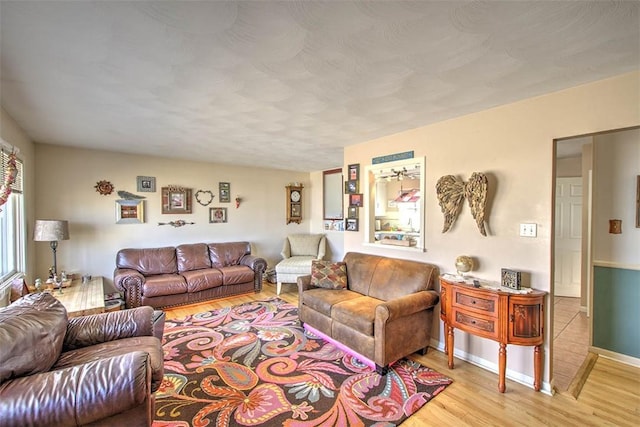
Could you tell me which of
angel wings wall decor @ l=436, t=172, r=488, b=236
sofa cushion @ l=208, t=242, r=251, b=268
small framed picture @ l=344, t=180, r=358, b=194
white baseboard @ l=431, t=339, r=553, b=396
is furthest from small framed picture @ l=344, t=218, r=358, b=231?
sofa cushion @ l=208, t=242, r=251, b=268

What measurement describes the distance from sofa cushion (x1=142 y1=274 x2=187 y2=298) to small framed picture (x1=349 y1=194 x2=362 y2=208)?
108 inches

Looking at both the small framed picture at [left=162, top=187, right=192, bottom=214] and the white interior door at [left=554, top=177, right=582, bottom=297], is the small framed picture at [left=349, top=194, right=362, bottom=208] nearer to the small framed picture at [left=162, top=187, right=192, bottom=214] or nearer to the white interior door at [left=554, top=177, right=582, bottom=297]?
the small framed picture at [left=162, top=187, right=192, bottom=214]

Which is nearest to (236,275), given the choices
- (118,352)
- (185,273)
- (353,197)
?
(185,273)

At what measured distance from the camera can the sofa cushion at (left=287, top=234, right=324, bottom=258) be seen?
5.66m

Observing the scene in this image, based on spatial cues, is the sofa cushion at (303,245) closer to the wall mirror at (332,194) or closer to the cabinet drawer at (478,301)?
the wall mirror at (332,194)

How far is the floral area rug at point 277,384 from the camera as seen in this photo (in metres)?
1.94

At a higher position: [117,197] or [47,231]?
[117,197]

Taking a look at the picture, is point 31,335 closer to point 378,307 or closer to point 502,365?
point 378,307

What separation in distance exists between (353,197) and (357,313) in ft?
5.45

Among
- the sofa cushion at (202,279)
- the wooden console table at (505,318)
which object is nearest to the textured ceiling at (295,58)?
the wooden console table at (505,318)

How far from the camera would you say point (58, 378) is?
4.33 ft

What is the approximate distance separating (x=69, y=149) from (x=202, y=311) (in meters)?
3.02

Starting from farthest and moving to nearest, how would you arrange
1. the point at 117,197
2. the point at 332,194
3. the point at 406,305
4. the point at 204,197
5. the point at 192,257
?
the point at 332,194 → the point at 204,197 → the point at 192,257 → the point at 117,197 → the point at 406,305

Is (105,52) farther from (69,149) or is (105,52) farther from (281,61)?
(69,149)
